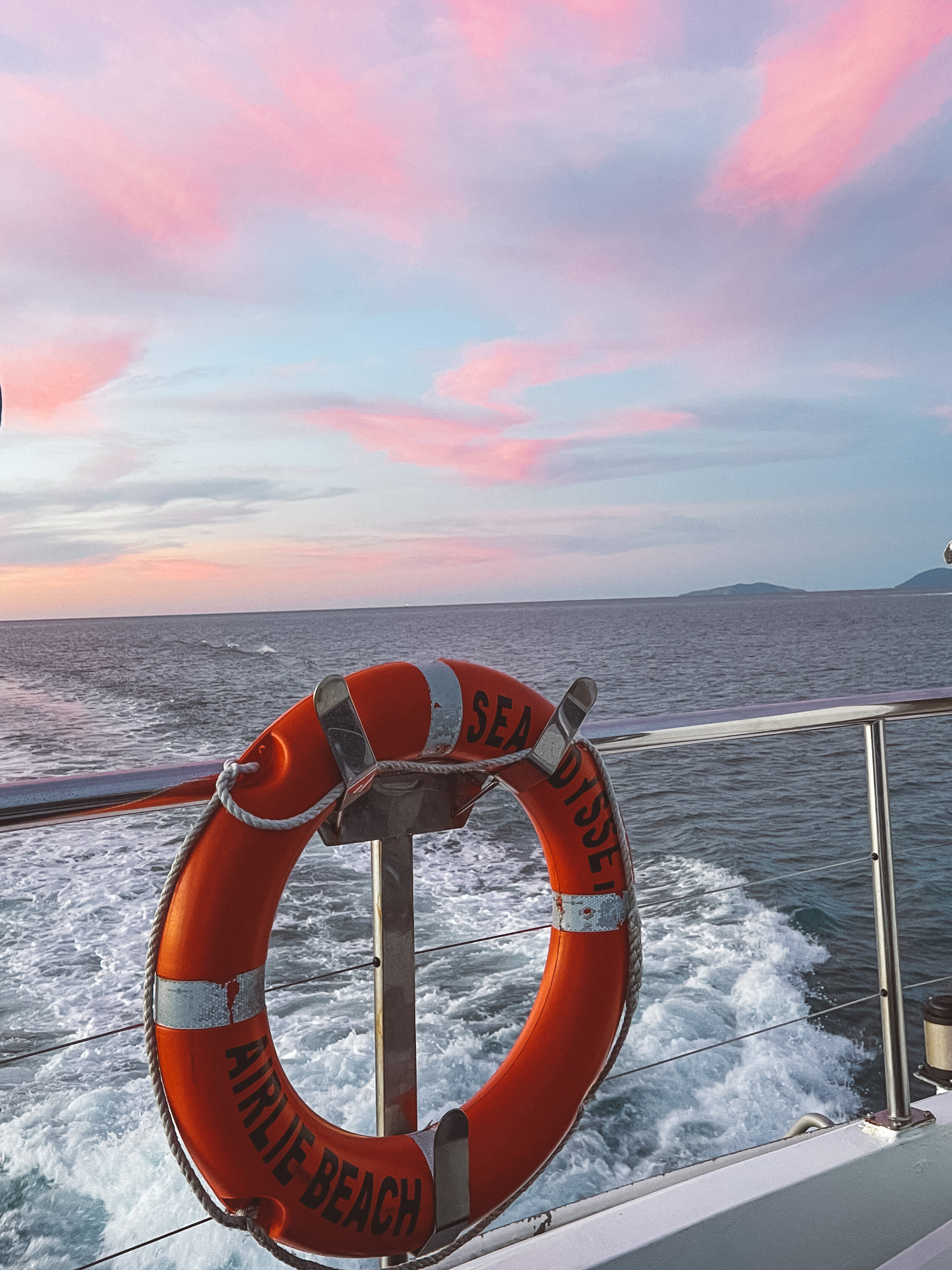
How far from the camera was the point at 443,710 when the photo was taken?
839 millimetres

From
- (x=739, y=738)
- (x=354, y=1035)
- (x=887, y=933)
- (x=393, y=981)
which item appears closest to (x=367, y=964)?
(x=393, y=981)

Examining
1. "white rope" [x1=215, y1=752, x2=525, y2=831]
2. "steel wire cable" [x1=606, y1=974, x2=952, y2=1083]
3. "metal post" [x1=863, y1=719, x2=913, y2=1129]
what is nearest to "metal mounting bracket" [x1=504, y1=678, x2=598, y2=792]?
"white rope" [x1=215, y1=752, x2=525, y2=831]

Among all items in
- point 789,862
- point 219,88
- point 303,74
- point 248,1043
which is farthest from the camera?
point 789,862

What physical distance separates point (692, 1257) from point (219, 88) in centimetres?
526

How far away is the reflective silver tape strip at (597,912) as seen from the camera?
0.93m

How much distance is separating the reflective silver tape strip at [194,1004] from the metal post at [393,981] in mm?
130

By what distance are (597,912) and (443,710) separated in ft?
0.95

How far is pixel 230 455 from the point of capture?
3584cm

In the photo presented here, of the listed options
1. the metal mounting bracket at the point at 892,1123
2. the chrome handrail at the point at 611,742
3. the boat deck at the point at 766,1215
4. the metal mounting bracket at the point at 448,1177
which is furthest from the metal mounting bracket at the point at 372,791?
the metal mounting bracket at the point at 892,1123

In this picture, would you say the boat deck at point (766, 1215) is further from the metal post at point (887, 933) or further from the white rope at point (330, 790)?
the white rope at point (330, 790)

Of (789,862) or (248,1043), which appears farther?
(789,862)

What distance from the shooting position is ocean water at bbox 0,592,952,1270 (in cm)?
251

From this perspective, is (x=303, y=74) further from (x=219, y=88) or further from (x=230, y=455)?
(x=230, y=455)

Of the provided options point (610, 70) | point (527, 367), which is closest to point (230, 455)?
point (527, 367)
